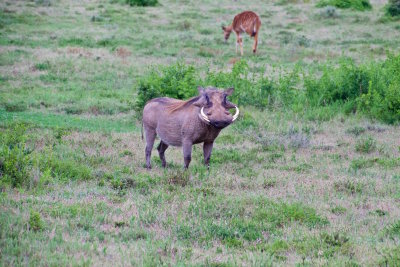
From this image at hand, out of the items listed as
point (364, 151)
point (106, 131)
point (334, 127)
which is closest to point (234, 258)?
point (364, 151)

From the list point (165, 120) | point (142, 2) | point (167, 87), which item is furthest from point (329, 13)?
point (165, 120)

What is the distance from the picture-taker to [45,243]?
4.77 metres

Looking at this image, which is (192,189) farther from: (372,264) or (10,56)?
(10,56)

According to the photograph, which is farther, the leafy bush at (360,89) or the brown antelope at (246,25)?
the brown antelope at (246,25)

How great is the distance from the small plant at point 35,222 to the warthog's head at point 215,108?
255 centimetres

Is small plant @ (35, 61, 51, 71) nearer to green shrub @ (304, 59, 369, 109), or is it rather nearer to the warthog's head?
green shrub @ (304, 59, 369, 109)

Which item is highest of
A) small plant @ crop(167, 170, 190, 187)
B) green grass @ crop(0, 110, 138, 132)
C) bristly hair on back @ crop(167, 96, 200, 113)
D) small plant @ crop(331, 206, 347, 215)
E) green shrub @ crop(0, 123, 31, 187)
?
bristly hair on back @ crop(167, 96, 200, 113)

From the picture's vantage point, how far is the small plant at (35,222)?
5.09 meters

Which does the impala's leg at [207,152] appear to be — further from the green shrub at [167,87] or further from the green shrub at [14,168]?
the green shrub at [167,87]

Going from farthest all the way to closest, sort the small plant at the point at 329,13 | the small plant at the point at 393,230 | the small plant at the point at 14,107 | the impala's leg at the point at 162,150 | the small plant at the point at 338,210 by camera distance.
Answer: the small plant at the point at 329,13, the small plant at the point at 14,107, the impala's leg at the point at 162,150, the small plant at the point at 338,210, the small plant at the point at 393,230

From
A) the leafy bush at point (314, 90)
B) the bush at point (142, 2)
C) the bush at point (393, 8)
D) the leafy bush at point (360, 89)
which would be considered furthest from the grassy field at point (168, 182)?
the bush at point (142, 2)

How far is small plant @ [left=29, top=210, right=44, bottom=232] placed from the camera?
16.7ft

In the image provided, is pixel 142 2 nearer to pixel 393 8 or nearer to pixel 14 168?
pixel 393 8

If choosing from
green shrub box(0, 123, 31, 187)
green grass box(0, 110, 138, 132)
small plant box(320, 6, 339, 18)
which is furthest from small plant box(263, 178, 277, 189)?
small plant box(320, 6, 339, 18)
